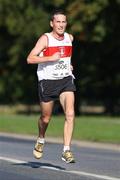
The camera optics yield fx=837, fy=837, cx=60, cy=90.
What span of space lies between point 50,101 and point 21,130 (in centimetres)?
1493

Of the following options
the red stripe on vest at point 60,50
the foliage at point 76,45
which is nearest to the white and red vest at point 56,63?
the red stripe on vest at point 60,50

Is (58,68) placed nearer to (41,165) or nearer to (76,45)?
(41,165)

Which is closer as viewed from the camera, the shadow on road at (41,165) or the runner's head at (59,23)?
the runner's head at (59,23)

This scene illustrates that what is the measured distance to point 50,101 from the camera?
1203 cm

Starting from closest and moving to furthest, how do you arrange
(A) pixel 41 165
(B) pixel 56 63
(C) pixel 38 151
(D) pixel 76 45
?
(B) pixel 56 63, (C) pixel 38 151, (A) pixel 41 165, (D) pixel 76 45

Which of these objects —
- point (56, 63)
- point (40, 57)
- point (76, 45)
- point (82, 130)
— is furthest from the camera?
point (76, 45)

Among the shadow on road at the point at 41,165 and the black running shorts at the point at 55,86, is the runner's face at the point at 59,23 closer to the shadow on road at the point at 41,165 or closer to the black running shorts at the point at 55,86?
the black running shorts at the point at 55,86

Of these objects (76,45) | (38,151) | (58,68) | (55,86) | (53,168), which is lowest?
(76,45)

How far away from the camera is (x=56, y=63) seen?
1182cm

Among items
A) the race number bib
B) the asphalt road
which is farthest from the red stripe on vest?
the asphalt road

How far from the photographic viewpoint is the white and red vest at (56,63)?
38.8 ft

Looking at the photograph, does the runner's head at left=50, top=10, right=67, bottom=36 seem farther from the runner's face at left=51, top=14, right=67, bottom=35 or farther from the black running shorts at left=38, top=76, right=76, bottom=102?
the black running shorts at left=38, top=76, right=76, bottom=102

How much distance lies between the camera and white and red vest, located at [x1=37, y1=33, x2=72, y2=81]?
11812 millimetres

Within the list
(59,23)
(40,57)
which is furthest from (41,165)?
(59,23)
